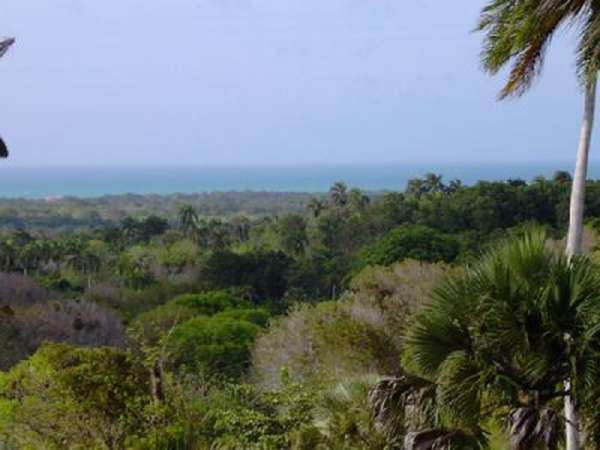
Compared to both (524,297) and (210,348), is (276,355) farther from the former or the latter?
(524,297)

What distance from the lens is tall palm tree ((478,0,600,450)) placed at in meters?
7.99

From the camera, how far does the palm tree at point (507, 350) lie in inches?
249

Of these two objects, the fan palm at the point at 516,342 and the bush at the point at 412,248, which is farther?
the bush at the point at 412,248

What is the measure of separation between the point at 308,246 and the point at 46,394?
48.0 metres

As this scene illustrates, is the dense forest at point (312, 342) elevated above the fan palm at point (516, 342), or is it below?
below

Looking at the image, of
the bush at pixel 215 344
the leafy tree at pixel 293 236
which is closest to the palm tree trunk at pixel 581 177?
the bush at pixel 215 344

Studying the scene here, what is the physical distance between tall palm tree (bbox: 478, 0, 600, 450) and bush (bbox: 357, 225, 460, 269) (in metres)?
27.1

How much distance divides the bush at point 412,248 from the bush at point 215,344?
908 centimetres

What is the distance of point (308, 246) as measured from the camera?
58094mm

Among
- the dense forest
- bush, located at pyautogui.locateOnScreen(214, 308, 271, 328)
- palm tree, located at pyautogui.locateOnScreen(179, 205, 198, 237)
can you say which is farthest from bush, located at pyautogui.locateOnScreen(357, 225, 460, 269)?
palm tree, located at pyautogui.locateOnScreen(179, 205, 198, 237)

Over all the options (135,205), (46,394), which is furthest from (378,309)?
(135,205)

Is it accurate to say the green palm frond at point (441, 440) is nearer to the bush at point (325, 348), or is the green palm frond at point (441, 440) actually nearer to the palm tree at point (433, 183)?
the bush at point (325, 348)

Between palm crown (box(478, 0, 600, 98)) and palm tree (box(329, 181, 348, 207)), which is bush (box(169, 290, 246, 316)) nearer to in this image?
palm crown (box(478, 0, 600, 98))

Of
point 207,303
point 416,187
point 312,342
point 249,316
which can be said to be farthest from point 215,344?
point 416,187
